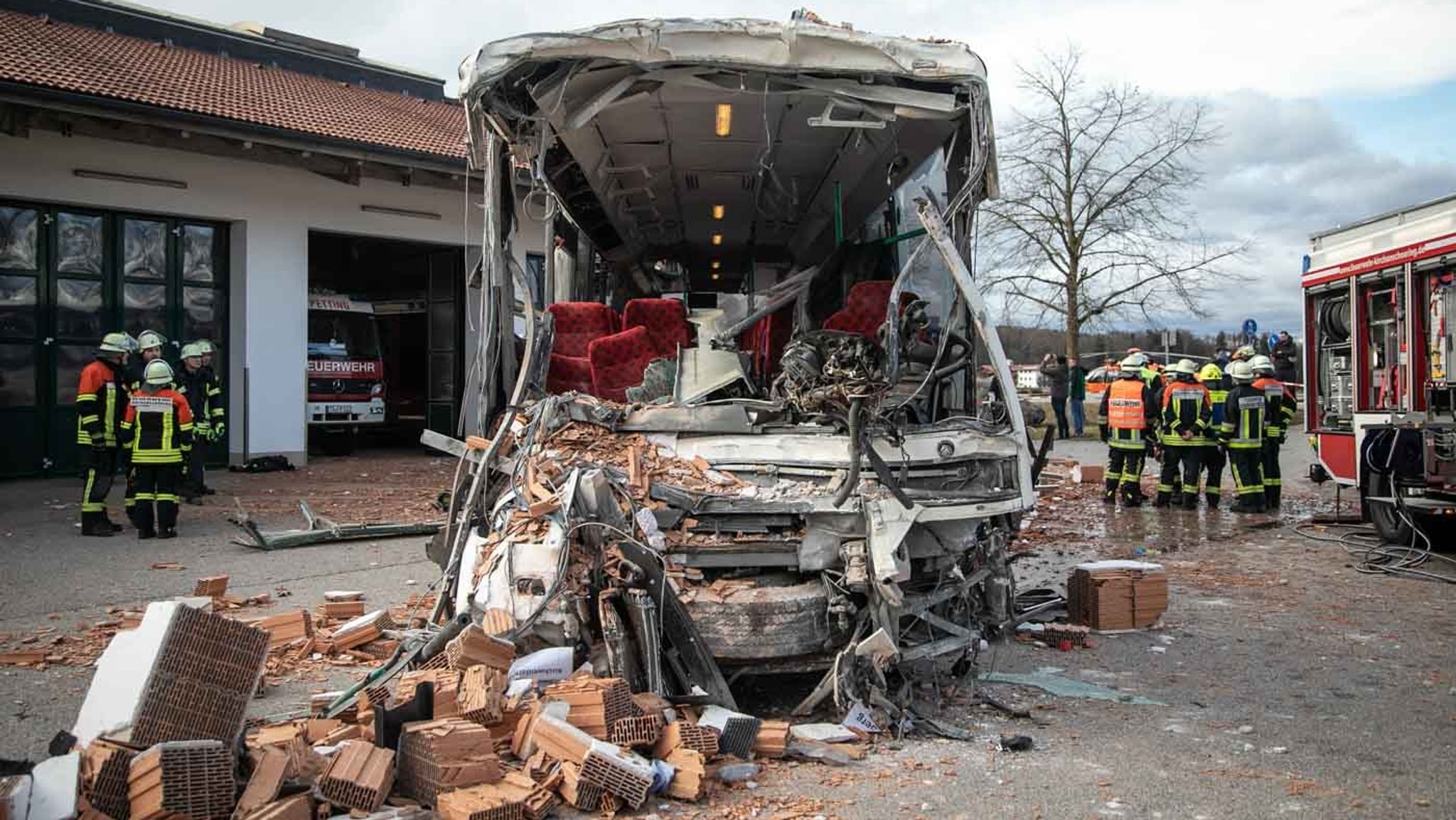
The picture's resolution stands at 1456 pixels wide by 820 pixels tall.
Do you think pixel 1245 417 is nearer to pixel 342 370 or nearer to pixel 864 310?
pixel 864 310

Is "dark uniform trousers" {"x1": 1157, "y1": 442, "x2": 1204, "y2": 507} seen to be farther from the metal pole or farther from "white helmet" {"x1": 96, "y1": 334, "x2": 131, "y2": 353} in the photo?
"white helmet" {"x1": 96, "y1": 334, "x2": 131, "y2": 353}

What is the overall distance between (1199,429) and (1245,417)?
18.2 inches

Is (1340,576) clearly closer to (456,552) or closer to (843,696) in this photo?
(843,696)

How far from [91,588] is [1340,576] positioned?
866cm

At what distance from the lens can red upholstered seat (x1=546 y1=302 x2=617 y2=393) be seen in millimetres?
6465

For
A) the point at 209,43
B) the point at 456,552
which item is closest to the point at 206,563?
the point at 456,552

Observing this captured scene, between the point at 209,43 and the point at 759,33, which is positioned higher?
the point at 209,43

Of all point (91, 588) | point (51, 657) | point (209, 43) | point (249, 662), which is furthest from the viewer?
point (209, 43)

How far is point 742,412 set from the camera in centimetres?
480

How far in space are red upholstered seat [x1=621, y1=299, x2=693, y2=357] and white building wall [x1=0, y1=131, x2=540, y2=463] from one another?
6155 mm

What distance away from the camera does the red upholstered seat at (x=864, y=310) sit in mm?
6449

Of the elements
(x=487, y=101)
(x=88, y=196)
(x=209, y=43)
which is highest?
(x=209, y=43)

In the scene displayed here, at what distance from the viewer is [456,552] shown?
15.5ft

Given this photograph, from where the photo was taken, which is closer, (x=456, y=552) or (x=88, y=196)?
(x=456, y=552)
